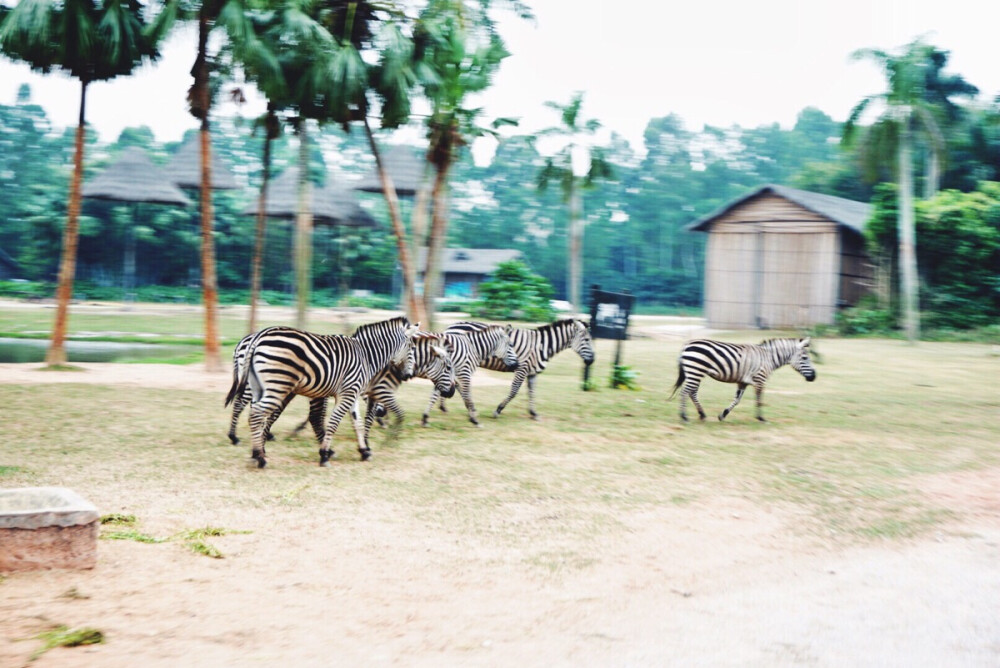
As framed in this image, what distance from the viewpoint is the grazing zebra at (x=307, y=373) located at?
8961 millimetres

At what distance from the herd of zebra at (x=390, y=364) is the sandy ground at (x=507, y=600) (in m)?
1.90

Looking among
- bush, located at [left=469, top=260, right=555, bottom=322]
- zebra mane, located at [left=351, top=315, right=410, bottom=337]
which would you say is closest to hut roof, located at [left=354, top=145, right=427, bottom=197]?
bush, located at [left=469, top=260, right=555, bottom=322]

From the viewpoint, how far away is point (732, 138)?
7250 cm

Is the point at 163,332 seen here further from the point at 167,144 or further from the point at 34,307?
the point at 167,144

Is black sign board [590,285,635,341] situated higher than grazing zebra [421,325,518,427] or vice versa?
black sign board [590,285,635,341]

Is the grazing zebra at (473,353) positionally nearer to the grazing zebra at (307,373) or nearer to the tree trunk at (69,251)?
the grazing zebra at (307,373)

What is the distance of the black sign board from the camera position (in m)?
16.6

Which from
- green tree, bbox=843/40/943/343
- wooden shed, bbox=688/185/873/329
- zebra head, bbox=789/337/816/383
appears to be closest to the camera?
zebra head, bbox=789/337/816/383

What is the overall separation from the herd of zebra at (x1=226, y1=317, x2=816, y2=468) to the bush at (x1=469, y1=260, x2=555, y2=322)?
2166cm

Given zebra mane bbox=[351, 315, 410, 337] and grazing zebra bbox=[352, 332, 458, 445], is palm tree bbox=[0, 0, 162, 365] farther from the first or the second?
zebra mane bbox=[351, 315, 410, 337]

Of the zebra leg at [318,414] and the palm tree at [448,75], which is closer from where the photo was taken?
the zebra leg at [318,414]

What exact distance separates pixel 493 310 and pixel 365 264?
11796 millimetres

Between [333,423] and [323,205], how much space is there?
3091cm

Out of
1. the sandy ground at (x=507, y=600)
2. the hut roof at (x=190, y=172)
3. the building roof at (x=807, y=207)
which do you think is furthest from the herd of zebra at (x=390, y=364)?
the hut roof at (x=190, y=172)
